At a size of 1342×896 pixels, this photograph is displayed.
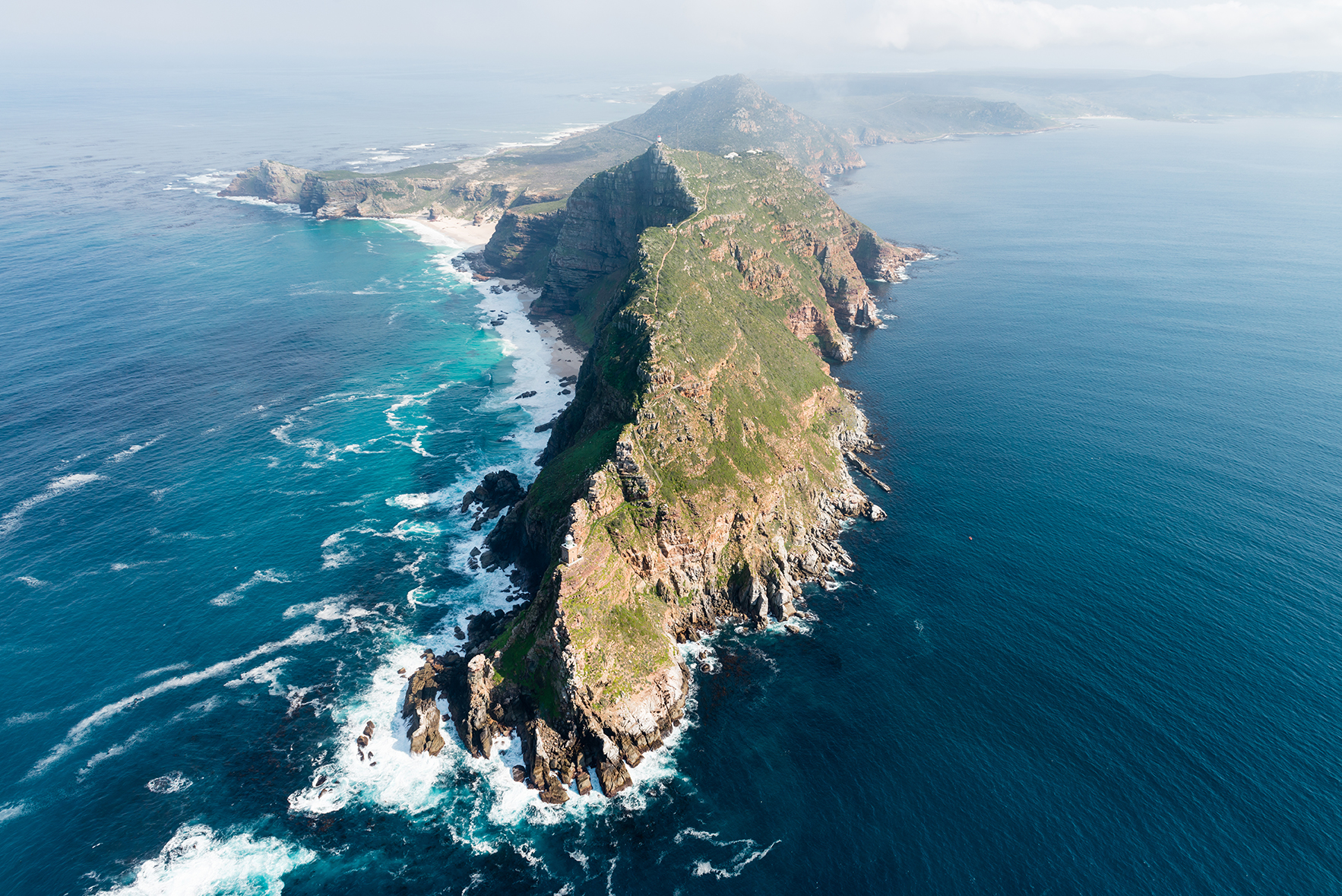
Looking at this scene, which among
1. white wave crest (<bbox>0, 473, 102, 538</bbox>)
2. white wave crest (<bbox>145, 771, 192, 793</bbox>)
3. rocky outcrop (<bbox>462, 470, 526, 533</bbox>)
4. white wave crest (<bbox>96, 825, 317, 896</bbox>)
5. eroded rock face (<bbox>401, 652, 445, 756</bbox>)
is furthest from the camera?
rocky outcrop (<bbox>462, 470, 526, 533</bbox>)

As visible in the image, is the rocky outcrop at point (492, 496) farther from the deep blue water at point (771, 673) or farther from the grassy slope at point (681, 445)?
the grassy slope at point (681, 445)

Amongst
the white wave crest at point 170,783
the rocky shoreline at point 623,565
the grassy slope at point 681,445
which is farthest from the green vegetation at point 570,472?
the white wave crest at point 170,783

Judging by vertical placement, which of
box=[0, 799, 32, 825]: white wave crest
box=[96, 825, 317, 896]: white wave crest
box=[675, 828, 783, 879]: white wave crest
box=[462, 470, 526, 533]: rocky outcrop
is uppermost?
box=[462, 470, 526, 533]: rocky outcrop

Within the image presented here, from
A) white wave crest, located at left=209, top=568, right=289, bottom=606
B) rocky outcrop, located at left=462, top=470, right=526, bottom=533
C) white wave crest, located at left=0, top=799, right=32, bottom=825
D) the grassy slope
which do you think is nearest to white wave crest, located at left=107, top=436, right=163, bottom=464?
white wave crest, located at left=209, top=568, right=289, bottom=606

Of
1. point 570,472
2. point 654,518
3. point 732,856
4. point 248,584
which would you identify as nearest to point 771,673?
point 732,856

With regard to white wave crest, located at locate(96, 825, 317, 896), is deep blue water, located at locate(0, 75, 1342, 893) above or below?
above

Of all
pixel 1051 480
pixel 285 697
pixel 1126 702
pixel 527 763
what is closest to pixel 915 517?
pixel 1051 480

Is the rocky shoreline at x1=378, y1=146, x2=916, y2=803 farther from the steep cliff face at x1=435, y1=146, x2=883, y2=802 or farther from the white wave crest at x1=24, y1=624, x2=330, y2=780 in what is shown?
the white wave crest at x1=24, y1=624, x2=330, y2=780
